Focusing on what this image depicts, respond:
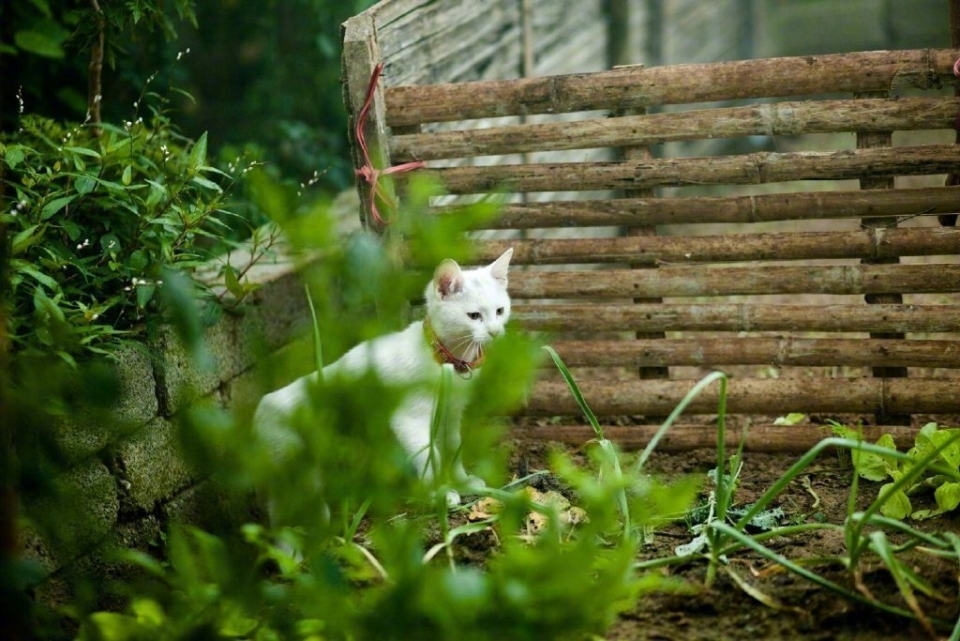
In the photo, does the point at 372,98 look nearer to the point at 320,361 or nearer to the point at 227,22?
the point at 320,361

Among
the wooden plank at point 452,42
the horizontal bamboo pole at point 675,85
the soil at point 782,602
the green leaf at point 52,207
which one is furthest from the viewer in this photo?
the wooden plank at point 452,42

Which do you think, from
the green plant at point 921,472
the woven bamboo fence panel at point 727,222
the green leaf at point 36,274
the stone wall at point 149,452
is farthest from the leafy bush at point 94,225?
the green plant at point 921,472

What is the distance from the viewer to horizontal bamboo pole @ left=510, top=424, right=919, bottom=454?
A: 154 inches

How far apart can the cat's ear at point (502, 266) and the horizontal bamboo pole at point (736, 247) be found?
0.36m

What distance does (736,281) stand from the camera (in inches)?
158

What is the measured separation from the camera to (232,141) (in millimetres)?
6895

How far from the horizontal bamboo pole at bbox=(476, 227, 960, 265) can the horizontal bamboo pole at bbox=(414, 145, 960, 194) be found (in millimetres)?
224

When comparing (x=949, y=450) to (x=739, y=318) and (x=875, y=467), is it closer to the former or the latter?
(x=875, y=467)

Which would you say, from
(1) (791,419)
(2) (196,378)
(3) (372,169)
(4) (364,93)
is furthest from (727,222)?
(2) (196,378)

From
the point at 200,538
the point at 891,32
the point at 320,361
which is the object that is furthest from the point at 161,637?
the point at 891,32

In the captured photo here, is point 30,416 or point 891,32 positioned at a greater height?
point 891,32

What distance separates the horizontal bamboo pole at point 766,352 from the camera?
3.84 metres

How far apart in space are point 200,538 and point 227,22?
548cm

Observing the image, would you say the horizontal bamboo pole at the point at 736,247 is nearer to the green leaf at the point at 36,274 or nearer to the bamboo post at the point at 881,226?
the bamboo post at the point at 881,226
